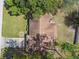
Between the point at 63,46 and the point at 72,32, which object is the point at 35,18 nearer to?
the point at 72,32

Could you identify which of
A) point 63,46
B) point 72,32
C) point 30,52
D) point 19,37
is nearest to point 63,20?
point 72,32

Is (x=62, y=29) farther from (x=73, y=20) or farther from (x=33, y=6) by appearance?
(x=33, y=6)

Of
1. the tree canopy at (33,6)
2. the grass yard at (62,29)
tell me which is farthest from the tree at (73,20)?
the tree canopy at (33,6)

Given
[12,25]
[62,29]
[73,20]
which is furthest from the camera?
[12,25]

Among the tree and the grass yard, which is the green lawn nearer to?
the grass yard

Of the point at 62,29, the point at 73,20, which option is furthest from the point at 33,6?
the point at 73,20

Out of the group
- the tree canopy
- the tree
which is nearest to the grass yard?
the tree
